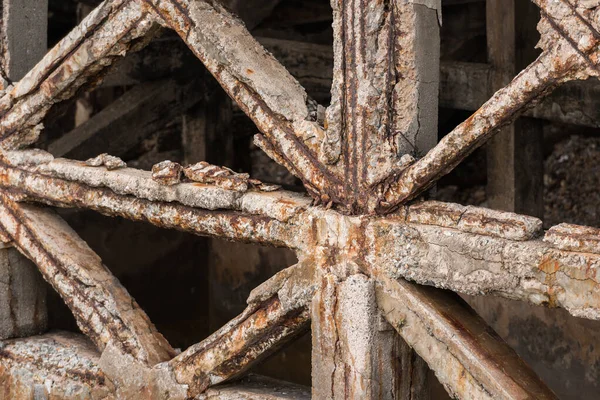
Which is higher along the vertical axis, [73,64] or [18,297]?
[73,64]

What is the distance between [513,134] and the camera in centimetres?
536

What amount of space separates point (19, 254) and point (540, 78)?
2.70m

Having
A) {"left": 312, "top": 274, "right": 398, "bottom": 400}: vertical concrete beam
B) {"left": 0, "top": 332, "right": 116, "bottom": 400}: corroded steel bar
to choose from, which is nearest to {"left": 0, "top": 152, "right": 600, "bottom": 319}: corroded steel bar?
{"left": 312, "top": 274, "right": 398, "bottom": 400}: vertical concrete beam

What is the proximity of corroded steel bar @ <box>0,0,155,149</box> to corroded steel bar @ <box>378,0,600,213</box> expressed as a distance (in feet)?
4.46

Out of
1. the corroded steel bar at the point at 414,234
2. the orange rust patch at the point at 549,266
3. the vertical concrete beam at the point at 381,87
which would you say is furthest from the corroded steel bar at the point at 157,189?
the orange rust patch at the point at 549,266

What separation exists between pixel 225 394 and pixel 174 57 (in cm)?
276

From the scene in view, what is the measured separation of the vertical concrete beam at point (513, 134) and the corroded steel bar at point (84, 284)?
2.25 m

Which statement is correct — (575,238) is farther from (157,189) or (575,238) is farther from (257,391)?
(157,189)

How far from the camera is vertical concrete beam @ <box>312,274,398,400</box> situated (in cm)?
319

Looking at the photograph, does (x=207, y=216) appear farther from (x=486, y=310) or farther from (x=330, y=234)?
(x=486, y=310)

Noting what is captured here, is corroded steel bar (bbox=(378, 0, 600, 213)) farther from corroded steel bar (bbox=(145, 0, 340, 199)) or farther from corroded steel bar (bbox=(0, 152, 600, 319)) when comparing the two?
corroded steel bar (bbox=(145, 0, 340, 199))

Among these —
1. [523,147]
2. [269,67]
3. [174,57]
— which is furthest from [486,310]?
[269,67]

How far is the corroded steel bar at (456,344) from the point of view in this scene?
2924 mm

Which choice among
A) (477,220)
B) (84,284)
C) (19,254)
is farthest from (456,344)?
(19,254)
